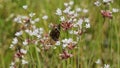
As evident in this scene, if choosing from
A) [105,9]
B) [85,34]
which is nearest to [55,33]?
[105,9]

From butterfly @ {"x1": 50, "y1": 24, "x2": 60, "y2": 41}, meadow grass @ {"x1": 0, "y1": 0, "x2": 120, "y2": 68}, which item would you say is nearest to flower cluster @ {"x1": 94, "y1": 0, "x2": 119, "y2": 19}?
butterfly @ {"x1": 50, "y1": 24, "x2": 60, "y2": 41}

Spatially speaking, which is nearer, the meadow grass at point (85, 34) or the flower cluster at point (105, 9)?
the flower cluster at point (105, 9)

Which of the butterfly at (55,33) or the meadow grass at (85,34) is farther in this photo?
the meadow grass at (85,34)

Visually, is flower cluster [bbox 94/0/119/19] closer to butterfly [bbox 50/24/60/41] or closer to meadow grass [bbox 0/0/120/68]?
butterfly [bbox 50/24/60/41]

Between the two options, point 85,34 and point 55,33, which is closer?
point 55,33

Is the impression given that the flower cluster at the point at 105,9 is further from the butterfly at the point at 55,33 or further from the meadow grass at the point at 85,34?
the meadow grass at the point at 85,34

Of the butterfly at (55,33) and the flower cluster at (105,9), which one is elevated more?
the flower cluster at (105,9)

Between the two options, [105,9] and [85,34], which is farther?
[85,34]

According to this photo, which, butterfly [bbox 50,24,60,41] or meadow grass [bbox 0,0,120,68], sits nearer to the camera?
butterfly [bbox 50,24,60,41]

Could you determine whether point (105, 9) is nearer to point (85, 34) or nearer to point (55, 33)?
point (55, 33)

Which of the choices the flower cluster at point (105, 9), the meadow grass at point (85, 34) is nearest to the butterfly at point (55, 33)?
the flower cluster at point (105, 9)

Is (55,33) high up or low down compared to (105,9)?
down
